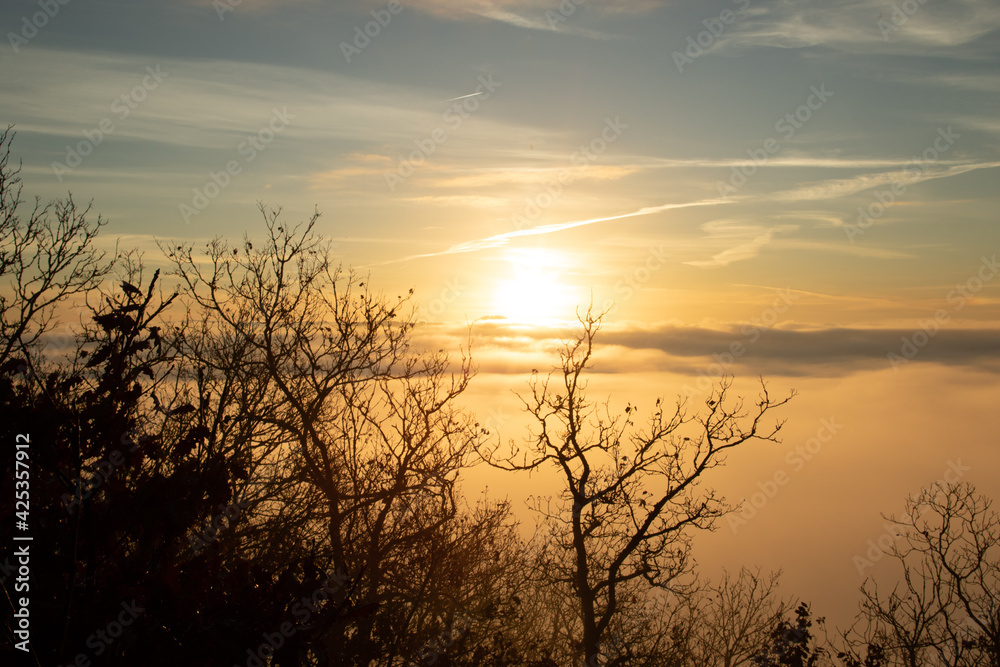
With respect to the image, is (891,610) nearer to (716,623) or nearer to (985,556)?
(985,556)

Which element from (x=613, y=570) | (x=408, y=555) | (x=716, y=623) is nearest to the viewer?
(x=408, y=555)

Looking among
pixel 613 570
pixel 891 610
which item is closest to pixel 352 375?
pixel 613 570

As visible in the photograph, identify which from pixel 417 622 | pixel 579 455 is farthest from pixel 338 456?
pixel 579 455

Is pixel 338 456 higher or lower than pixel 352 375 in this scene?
lower

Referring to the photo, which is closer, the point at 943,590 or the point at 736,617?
the point at 943,590

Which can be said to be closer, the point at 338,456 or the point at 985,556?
the point at 338,456

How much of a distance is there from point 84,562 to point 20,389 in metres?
1.56

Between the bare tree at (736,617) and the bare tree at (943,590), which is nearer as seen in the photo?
the bare tree at (943,590)

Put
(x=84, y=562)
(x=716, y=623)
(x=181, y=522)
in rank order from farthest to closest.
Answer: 1. (x=716, y=623)
2. (x=84, y=562)
3. (x=181, y=522)

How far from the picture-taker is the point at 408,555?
59.2 feet

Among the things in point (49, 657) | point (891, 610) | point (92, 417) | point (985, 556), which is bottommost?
point (49, 657)

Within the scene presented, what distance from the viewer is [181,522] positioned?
Answer: 4.78 metres

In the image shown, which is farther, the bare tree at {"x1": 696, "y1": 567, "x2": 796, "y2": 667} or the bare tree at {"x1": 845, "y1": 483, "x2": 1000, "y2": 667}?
the bare tree at {"x1": 696, "y1": 567, "x2": 796, "y2": 667}

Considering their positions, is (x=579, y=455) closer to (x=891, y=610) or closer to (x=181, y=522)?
(x=891, y=610)
